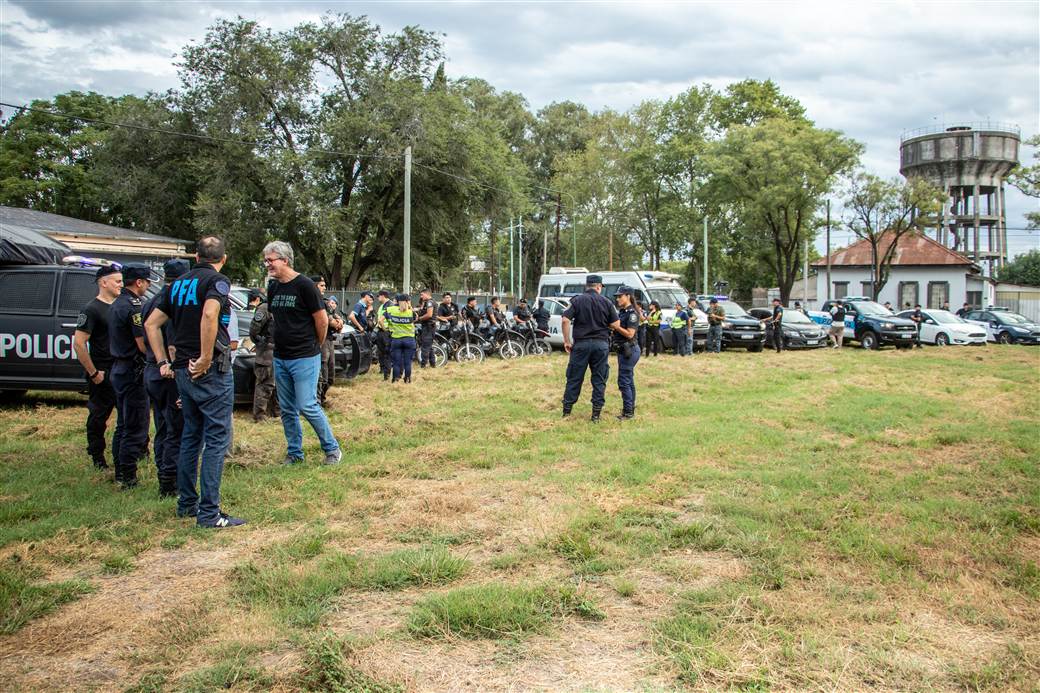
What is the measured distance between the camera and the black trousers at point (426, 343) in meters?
16.1

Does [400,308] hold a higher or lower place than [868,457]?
higher

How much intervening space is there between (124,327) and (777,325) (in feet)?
64.8

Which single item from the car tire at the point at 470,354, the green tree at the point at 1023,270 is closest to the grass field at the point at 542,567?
the car tire at the point at 470,354

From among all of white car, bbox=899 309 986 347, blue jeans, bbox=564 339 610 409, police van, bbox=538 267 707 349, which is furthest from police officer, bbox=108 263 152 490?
white car, bbox=899 309 986 347

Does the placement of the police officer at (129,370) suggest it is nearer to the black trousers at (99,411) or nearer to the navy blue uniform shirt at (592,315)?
the black trousers at (99,411)

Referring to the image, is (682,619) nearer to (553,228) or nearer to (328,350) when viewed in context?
(328,350)

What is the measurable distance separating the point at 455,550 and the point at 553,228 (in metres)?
63.7

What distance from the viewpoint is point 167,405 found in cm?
574

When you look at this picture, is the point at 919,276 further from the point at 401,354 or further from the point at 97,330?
the point at 97,330

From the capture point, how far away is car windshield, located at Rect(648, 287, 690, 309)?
2209 cm

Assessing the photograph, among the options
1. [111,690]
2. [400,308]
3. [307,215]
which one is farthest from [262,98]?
[111,690]

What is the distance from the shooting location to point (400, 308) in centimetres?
1324

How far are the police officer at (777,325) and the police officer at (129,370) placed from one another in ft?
63.5

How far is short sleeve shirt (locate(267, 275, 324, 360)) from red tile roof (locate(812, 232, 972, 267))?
4718 centimetres
